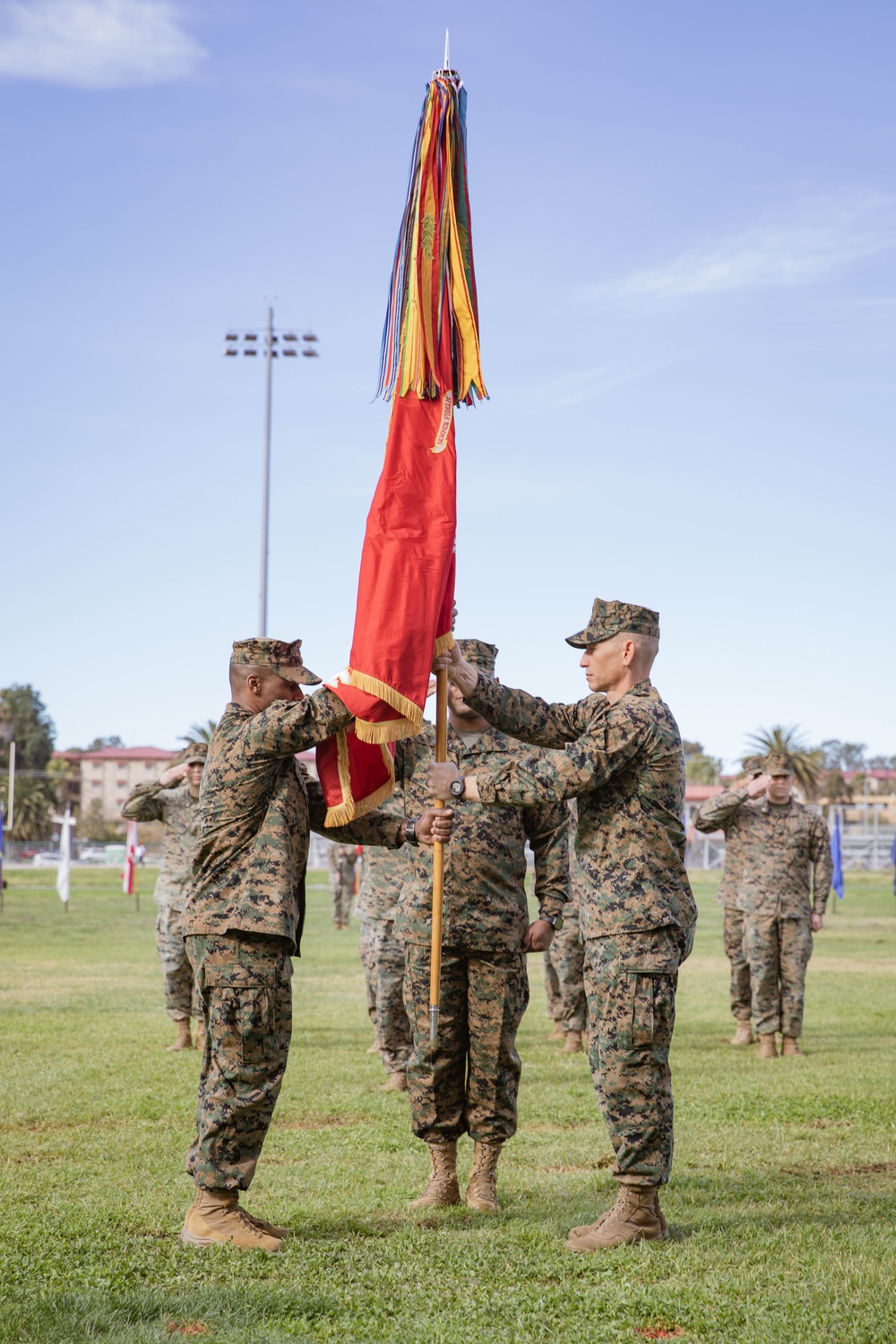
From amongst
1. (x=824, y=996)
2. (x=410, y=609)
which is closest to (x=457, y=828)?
(x=410, y=609)

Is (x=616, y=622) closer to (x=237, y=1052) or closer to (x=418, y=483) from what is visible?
(x=418, y=483)

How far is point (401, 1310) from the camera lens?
15.1 ft

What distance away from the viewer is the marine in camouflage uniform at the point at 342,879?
2454cm

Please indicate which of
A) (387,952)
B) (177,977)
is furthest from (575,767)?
(177,977)

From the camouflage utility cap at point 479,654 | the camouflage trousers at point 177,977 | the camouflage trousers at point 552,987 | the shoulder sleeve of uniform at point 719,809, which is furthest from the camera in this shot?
the camouflage trousers at point 552,987

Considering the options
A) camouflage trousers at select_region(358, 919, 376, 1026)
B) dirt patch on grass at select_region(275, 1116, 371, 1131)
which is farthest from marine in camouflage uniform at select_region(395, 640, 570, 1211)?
camouflage trousers at select_region(358, 919, 376, 1026)

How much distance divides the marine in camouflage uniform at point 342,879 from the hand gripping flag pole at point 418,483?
17.9 metres

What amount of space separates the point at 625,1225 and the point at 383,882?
16.4 ft

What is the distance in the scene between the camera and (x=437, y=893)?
578cm

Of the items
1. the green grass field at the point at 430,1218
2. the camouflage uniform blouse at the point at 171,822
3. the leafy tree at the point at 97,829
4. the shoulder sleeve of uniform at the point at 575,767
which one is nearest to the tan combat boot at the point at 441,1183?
the green grass field at the point at 430,1218

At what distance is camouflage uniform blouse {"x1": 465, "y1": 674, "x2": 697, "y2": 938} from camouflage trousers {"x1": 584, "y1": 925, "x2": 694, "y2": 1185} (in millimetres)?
110

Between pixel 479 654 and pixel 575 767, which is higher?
pixel 479 654

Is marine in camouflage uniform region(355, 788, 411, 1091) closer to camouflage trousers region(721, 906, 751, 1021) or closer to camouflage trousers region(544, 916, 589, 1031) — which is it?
camouflage trousers region(544, 916, 589, 1031)

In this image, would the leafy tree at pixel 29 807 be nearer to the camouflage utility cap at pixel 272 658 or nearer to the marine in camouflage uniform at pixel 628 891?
the camouflage utility cap at pixel 272 658
